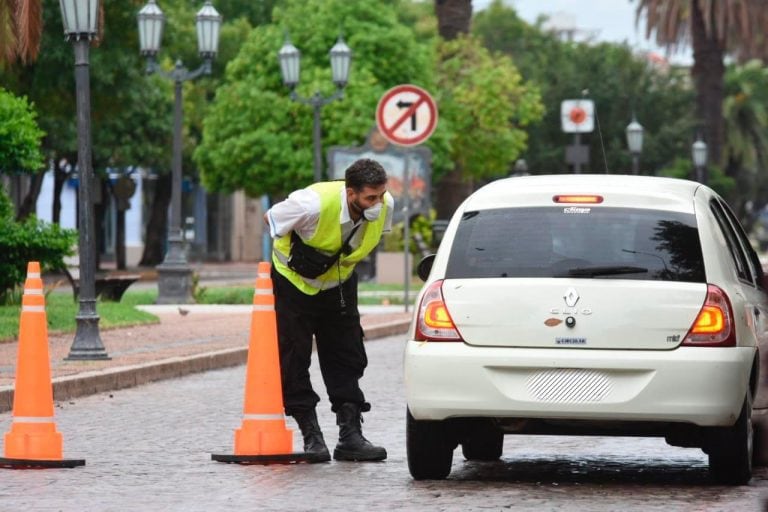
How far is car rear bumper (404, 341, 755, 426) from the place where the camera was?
9078mm

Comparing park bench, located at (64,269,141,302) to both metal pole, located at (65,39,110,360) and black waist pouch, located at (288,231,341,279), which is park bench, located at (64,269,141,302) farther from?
black waist pouch, located at (288,231,341,279)

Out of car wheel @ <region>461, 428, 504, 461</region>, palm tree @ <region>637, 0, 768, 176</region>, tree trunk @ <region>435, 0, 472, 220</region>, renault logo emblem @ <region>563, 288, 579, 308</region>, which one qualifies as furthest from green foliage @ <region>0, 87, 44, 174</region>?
palm tree @ <region>637, 0, 768, 176</region>

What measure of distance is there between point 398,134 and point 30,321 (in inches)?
564

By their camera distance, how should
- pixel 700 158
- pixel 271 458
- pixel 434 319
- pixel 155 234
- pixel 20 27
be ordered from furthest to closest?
pixel 155 234
pixel 700 158
pixel 20 27
pixel 271 458
pixel 434 319

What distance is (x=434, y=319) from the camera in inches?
371

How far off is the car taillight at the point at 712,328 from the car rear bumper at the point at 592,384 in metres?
0.04

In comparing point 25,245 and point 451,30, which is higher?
point 451,30

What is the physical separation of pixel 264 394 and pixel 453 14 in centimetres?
2966

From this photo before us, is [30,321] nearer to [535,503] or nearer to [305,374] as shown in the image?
[305,374]

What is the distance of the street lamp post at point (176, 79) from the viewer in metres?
28.0

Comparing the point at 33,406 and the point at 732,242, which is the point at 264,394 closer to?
the point at 33,406

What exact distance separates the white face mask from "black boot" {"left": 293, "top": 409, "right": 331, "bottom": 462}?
3.57 ft

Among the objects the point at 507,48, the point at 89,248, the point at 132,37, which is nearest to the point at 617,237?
the point at 89,248

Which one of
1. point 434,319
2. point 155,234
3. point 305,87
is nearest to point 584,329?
point 434,319
